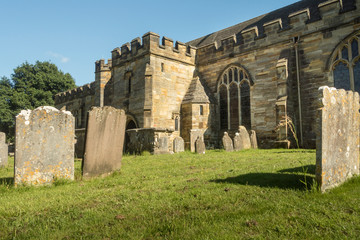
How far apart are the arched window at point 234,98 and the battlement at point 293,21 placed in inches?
71.8

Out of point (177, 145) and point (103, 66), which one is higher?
point (103, 66)

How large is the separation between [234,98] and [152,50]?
5.89 metres

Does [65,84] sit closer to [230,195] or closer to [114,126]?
[114,126]

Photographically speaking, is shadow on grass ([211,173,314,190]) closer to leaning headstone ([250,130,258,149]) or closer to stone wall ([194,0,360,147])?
leaning headstone ([250,130,258,149])

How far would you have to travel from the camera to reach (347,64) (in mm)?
12367

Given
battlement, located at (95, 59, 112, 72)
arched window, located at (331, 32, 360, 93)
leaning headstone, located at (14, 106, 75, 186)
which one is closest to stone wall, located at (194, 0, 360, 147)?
arched window, located at (331, 32, 360, 93)

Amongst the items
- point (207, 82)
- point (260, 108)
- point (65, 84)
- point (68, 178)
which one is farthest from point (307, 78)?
point (65, 84)

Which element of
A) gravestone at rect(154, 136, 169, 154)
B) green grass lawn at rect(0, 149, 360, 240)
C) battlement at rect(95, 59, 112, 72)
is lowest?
green grass lawn at rect(0, 149, 360, 240)

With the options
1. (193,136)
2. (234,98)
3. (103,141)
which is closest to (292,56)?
(234,98)

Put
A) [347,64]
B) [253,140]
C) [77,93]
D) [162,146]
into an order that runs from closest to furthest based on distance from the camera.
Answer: [162,146] < [347,64] < [253,140] < [77,93]

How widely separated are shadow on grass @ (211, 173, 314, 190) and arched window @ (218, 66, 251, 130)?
11.0 meters

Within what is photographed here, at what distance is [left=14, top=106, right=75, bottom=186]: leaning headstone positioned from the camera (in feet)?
15.2

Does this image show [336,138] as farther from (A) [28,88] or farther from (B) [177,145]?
(A) [28,88]

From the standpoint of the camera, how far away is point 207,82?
17.8 metres
